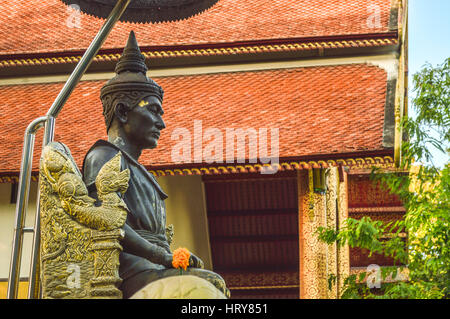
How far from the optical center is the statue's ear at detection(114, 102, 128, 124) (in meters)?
3.79

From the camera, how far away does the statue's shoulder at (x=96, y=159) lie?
140 inches

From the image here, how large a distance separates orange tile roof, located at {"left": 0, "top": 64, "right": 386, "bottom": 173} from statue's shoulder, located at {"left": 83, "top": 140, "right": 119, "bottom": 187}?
4.75m

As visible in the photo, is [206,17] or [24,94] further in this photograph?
[206,17]

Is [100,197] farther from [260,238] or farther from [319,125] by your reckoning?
[260,238]

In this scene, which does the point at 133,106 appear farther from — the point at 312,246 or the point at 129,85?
the point at 312,246

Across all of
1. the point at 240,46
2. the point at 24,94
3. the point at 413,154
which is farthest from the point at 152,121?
the point at 24,94

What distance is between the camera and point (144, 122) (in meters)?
3.79

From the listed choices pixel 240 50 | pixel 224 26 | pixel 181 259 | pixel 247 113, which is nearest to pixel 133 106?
pixel 181 259

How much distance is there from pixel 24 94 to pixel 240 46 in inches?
120

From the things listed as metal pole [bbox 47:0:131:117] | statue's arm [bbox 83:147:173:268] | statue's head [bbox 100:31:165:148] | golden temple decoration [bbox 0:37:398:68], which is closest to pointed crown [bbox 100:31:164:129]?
statue's head [bbox 100:31:165:148]

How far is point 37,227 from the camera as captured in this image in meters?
3.58

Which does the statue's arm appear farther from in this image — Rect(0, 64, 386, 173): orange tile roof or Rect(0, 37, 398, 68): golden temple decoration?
Rect(0, 37, 398, 68): golden temple decoration

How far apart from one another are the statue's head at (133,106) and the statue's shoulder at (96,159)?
7.1 inches
